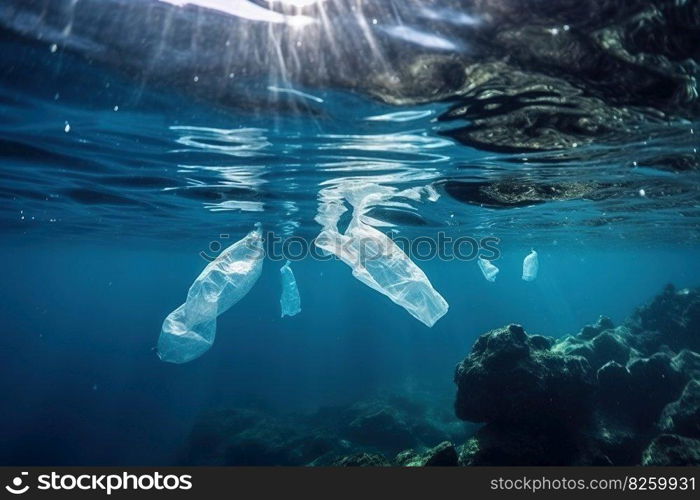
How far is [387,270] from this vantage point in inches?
399

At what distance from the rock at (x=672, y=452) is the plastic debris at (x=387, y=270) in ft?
17.3

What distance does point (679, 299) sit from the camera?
19000 mm

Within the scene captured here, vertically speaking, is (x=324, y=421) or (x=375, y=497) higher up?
(x=375, y=497)

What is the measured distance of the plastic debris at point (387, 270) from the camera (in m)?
9.52

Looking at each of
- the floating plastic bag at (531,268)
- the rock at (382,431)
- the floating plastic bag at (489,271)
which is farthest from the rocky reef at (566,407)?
the rock at (382,431)

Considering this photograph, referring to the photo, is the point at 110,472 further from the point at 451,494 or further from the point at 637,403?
the point at 637,403

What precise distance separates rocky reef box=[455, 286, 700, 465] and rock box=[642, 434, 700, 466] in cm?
2

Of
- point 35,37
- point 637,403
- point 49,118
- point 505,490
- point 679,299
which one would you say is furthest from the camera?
point 679,299

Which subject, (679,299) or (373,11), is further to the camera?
(679,299)

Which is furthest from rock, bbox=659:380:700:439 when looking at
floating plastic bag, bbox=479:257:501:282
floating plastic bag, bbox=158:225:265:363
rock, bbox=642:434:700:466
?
floating plastic bag, bbox=158:225:265:363

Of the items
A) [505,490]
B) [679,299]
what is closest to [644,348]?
[679,299]

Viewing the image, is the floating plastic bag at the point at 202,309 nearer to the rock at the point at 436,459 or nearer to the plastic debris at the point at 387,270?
the plastic debris at the point at 387,270

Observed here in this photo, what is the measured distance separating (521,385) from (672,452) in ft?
10.1

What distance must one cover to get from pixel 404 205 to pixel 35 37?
41.7 feet
